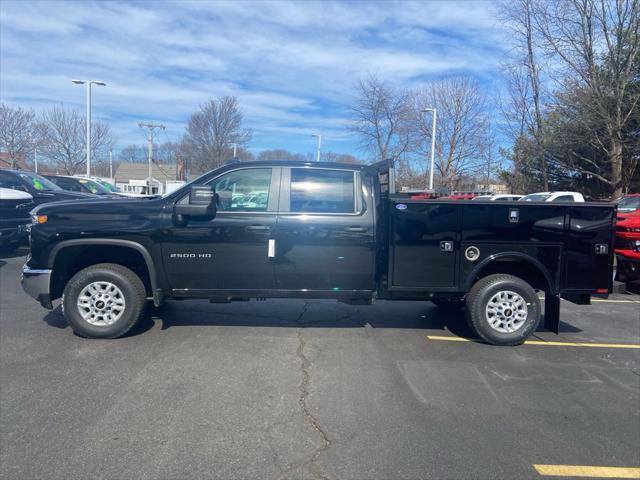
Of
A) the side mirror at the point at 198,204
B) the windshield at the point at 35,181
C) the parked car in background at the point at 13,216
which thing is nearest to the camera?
the side mirror at the point at 198,204

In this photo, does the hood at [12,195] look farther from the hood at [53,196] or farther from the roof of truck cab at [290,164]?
the roof of truck cab at [290,164]

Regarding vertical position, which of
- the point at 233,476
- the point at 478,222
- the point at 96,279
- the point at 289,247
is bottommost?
the point at 233,476

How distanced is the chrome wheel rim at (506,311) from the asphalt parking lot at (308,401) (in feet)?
0.88

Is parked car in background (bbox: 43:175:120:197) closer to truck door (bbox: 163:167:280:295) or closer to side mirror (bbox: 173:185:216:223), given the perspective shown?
truck door (bbox: 163:167:280:295)

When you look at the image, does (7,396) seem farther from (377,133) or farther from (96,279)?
(377,133)

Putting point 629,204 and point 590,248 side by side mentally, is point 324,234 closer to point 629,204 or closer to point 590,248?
point 590,248

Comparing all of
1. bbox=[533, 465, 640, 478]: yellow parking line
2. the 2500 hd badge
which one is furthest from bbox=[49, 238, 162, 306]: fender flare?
bbox=[533, 465, 640, 478]: yellow parking line

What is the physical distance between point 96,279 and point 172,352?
1181mm

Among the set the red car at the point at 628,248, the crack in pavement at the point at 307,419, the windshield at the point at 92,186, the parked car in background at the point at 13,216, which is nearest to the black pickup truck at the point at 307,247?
the crack in pavement at the point at 307,419

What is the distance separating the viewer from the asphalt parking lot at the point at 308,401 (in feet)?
10.1

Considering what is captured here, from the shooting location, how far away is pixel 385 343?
17.8 ft

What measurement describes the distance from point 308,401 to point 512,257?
287cm

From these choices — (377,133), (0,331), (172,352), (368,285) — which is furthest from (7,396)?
(377,133)

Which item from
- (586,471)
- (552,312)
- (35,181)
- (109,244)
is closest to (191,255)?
(109,244)
